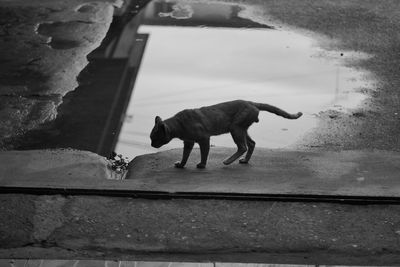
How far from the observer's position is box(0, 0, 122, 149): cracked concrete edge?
335 inches

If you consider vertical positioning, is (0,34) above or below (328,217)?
below

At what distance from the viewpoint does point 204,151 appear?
6.41m

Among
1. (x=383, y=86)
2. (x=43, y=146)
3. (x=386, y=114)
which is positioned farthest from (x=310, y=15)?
(x=43, y=146)

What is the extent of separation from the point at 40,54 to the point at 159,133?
16.4ft

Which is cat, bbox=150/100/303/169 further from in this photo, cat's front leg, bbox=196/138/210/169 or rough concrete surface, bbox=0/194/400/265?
rough concrete surface, bbox=0/194/400/265

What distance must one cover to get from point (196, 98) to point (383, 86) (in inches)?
107

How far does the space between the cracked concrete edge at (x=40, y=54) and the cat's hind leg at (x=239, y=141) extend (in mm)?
2839

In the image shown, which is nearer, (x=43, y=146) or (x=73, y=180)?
(x=73, y=180)

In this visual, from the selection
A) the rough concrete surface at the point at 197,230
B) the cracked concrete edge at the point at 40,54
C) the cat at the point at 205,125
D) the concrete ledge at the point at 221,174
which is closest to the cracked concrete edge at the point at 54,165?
the concrete ledge at the point at 221,174

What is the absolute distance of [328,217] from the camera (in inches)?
212

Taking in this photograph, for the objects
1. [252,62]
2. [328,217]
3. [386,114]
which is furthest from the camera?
[252,62]

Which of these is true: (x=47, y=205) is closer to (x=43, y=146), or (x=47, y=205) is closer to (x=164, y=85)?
(x=43, y=146)

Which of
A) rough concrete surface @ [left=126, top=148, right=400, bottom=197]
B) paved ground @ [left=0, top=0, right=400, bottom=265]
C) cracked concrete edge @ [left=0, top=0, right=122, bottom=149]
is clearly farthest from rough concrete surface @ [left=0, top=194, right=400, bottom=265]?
cracked concrete edge @ [left=0, top=0, right=122, bottom=149]

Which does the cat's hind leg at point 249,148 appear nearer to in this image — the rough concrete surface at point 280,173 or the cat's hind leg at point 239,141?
the rough concrete surface at point 280,173
